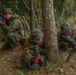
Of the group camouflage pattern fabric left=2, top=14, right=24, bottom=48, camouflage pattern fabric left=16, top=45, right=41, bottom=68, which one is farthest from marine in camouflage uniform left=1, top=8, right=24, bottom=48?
camouflage pattern fabric left=16, top=45, right=41, bottom=68

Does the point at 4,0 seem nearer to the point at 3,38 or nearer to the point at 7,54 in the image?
the point at 3,38

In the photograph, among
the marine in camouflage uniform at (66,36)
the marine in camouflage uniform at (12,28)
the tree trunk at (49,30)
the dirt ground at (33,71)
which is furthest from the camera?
the marine in camouflage uniform at (12,28)

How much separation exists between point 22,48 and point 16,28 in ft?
2.32

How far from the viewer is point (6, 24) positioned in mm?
7699

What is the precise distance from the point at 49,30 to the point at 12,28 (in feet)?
6.03

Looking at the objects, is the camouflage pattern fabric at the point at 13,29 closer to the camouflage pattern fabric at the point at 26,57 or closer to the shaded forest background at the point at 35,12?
the camouflage pattern fabric at the point at 26,57

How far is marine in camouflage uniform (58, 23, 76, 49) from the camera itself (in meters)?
7.24

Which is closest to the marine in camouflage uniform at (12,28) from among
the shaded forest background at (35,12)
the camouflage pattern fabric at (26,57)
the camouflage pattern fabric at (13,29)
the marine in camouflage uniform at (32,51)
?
the camouflage pattern fabric at (13,29)

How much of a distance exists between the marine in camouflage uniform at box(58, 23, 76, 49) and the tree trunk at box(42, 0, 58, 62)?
1.09 m

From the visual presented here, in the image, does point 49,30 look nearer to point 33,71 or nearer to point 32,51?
point 32,51

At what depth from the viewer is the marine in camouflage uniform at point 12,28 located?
7491 millimetres

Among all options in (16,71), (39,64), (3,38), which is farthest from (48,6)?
(3,38)

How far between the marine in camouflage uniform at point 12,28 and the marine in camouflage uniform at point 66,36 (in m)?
1.34

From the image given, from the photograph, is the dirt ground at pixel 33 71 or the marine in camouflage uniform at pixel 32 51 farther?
the dirt ground at pixel 33 71
